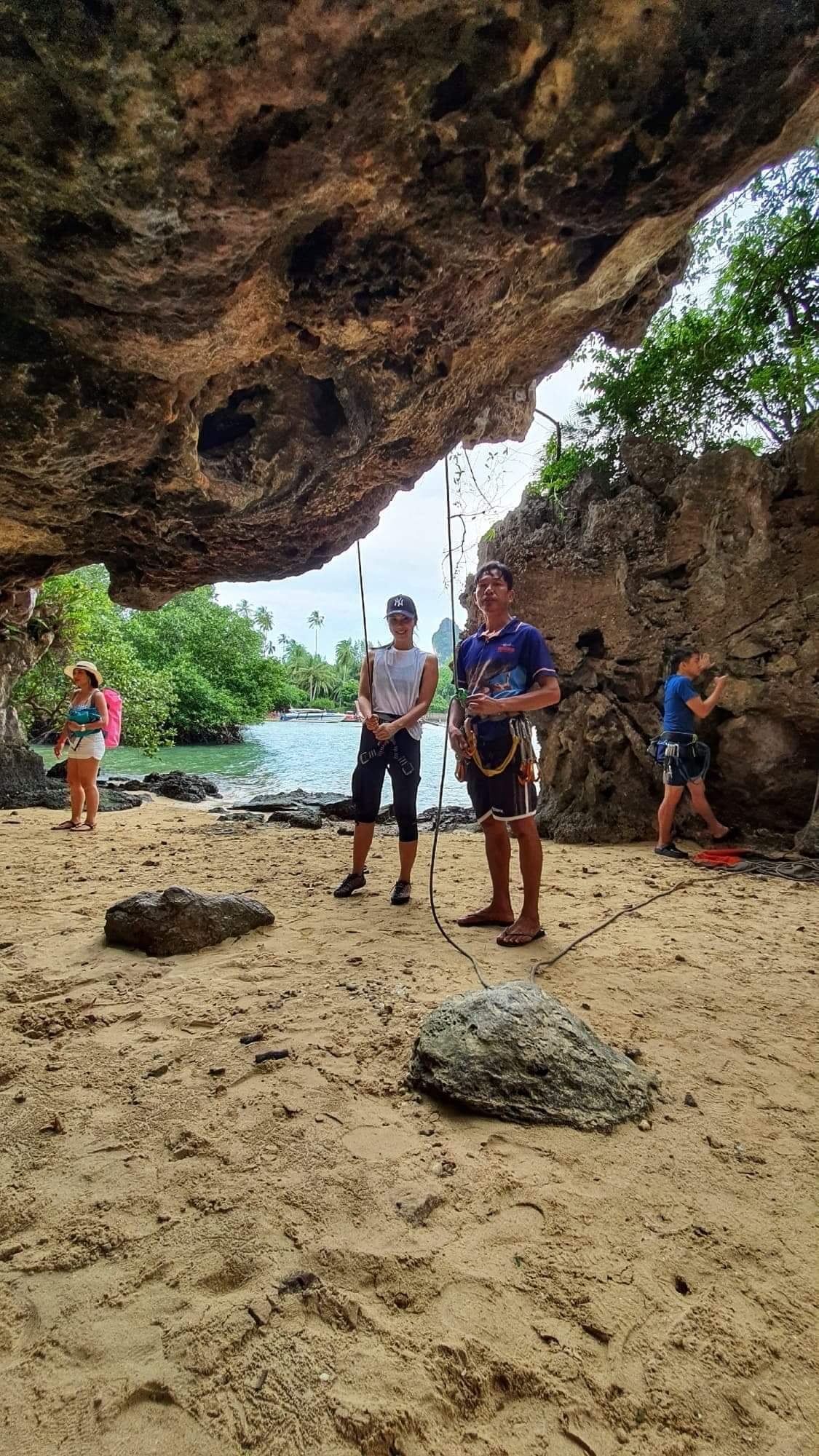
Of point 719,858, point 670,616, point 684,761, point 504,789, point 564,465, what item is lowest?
point 719,858

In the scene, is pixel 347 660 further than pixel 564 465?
Yes

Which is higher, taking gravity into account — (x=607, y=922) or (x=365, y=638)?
(x=365, y=638)

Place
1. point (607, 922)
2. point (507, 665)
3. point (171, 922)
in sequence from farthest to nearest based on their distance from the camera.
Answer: point (607, 922) → point (507, 665) → point (171, 922)

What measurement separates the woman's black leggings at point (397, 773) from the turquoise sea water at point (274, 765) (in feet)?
16.5

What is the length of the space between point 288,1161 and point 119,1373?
1.92 ft

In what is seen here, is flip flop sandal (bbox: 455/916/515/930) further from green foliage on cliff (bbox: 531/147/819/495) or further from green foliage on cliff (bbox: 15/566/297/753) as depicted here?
green foliage on cliff (bbox: 15/566/297/753)

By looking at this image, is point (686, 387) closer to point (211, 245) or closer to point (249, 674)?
point (211, 245)

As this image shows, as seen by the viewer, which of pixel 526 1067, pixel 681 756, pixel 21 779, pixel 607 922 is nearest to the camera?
pixel 526 1067

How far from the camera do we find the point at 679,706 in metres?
6.20

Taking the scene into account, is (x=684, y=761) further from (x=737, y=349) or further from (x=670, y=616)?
(x=737, y=349)

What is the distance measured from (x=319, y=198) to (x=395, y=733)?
281 cm

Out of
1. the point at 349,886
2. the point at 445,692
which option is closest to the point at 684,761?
the point at 349,886

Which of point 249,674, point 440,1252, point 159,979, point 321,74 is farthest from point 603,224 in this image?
point 249,674

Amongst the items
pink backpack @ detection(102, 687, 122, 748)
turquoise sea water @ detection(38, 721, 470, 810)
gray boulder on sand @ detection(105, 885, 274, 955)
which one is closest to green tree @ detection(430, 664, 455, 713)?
turquoise sea water @ detection(38, 721, 470, 810)
